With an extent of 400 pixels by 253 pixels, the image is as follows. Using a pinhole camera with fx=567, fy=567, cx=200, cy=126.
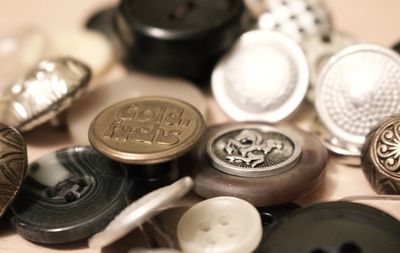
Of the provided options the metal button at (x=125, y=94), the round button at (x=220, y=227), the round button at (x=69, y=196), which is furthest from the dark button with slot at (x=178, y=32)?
the round button at (x=220, y=227)

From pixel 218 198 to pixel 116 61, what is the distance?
22.6 inches

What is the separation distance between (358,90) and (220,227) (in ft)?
1.15

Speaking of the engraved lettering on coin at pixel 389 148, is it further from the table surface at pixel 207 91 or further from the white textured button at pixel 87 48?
the white textured button at pixel 87 48

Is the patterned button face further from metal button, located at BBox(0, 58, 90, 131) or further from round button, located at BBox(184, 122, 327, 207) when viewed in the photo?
metal button, located at BBox(0, 58, 90, 131)

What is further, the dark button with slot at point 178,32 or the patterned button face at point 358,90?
the dark button with slot at point 178,32

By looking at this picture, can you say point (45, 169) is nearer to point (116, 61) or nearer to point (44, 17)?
point (116, 61)

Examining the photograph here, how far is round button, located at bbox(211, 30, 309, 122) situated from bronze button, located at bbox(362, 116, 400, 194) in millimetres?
189

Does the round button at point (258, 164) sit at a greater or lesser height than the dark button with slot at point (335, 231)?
greater

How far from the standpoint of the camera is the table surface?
2.75 feet

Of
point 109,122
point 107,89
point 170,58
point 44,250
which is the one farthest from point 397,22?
point 44,250

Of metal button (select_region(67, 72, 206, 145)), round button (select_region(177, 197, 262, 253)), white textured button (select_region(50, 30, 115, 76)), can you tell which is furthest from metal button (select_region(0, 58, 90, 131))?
round button (select_region(177, 197, 262, 253))

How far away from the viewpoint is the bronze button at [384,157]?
0.80 metres

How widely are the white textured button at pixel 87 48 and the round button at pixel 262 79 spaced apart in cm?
29

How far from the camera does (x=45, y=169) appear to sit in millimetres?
880
